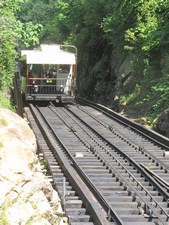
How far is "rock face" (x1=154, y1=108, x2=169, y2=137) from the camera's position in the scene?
17.8 metres

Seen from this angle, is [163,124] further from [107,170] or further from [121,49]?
[121,49]

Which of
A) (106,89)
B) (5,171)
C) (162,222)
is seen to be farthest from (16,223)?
(106,89)

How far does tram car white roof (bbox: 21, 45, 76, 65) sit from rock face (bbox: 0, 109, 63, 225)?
59.1 feet

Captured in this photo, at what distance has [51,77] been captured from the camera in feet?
88.6

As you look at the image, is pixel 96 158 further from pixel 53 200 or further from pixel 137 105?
pixel 137 105

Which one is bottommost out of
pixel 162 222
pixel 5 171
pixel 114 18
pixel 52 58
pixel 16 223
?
pixel 162 222

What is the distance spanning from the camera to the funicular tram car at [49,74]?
26344 millimetres

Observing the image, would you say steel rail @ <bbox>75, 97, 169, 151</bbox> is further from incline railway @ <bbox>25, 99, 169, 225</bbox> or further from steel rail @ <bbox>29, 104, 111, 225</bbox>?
steel rail @ <bbox>29, 104, 111, 225</bbox>

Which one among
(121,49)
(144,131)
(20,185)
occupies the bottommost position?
(144,131)

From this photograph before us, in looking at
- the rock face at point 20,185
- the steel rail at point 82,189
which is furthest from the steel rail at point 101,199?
the rock face at point 20,185

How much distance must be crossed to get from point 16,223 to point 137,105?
18.1m

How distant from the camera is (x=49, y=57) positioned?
87.5 ft

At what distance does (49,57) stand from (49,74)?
3.49 ft

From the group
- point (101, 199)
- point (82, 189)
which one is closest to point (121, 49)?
point (82, 189)
